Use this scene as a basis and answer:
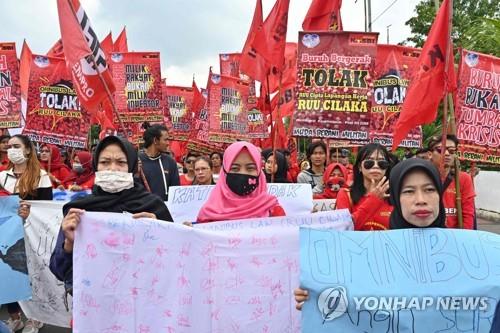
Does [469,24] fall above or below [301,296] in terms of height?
above

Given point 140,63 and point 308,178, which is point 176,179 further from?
point 140,63

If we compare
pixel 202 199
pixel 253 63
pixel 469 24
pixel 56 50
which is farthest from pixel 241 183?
pixel 469 24

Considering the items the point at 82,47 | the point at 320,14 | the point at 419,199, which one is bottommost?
the point at 419,199

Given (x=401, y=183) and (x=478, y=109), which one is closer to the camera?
(x=401, y=183)

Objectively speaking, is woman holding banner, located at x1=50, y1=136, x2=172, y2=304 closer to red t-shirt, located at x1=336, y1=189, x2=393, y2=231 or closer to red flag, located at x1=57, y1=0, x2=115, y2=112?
red t-shirt, located at x1=336, y1=189, x2=393, y2=231

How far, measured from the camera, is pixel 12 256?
3941 mm

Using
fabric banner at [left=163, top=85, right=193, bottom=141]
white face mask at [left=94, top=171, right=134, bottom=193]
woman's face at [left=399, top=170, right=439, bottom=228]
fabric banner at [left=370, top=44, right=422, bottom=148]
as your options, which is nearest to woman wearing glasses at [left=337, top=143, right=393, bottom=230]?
woman's face at [left=399, top=170, right=439, bottom=228]

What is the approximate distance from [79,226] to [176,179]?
3.19 m

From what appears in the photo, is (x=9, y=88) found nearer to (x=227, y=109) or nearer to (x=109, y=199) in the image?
(x=227, y=109)

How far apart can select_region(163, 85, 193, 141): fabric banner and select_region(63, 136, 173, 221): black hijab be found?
1116 centimetres

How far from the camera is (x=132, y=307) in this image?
2797 mm

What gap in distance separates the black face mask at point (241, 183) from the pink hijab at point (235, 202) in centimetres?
3

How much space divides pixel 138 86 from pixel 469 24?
15530mm

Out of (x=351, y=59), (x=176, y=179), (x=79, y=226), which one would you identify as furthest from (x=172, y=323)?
(x=351, y=59)
